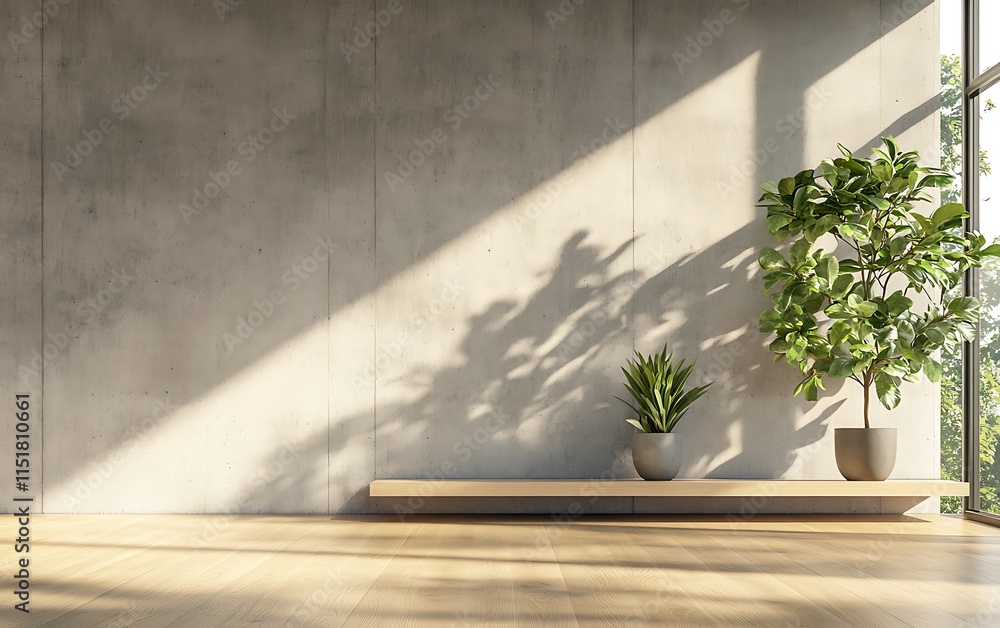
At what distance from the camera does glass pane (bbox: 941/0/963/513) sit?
428 centimetres

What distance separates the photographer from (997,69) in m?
3.98

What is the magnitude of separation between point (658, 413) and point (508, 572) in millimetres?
1523

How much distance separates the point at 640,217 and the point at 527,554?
203cm

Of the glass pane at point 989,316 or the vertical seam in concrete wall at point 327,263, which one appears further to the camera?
the vertical seam in concrete wall at point 327,263

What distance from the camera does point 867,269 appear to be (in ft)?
13.2

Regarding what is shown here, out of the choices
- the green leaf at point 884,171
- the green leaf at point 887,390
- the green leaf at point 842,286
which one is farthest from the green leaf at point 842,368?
the green leaf at point 884,171
